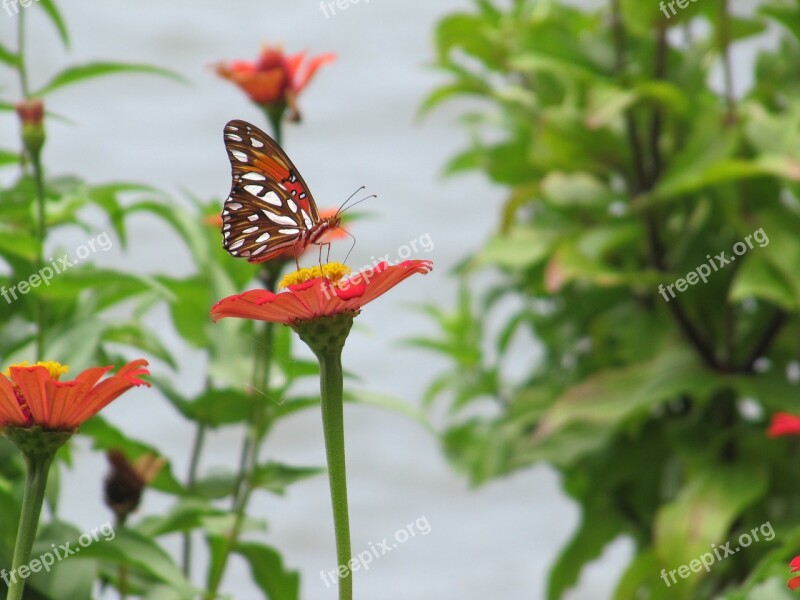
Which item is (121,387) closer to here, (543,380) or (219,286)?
(219,286)

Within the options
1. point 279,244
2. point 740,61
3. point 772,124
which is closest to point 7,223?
point 279,244

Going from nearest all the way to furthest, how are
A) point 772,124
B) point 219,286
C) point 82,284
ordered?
point 82,284
point 219,286
point 772,124
